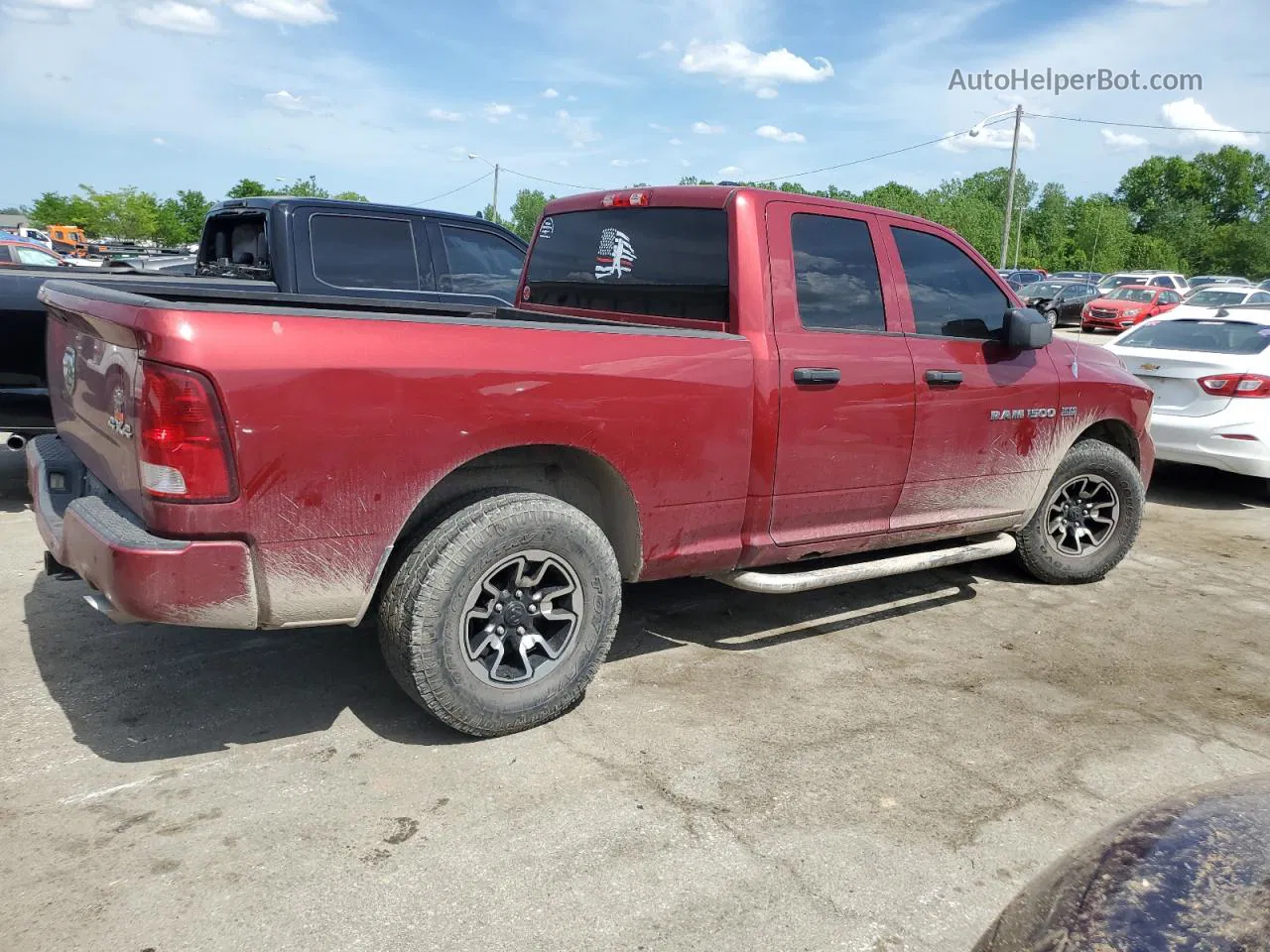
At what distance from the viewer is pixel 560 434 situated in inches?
133

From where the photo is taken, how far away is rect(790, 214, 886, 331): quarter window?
13.5ft

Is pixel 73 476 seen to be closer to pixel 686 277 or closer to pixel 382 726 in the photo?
pixel 382 726

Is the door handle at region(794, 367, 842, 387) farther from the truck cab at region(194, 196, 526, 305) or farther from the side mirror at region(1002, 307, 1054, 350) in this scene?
the truck cab at region(194, 196, 526, 305)

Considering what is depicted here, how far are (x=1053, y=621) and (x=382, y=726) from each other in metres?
3.31

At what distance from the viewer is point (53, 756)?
3.22m

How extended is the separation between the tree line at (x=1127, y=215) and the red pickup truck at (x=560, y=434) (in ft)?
132

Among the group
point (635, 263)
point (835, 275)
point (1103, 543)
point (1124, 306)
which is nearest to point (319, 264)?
point (635, 263)

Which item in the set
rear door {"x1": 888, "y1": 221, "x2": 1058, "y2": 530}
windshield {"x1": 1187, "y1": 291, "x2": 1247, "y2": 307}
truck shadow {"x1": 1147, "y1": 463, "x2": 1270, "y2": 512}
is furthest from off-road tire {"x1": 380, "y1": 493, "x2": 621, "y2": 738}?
windshield {"x1": 1187, "y1": 291, "x2": 1247, "y2": 307}

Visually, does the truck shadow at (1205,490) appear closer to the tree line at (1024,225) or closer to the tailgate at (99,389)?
the tailgate at (99,389)

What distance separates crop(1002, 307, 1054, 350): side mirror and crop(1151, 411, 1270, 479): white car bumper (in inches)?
129

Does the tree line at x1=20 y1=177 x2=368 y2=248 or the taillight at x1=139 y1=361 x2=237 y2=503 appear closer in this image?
the taillight at x1=139 y1=361 x2=237 y2=503

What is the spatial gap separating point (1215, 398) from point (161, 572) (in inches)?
293

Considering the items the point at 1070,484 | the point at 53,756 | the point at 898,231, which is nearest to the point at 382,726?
the point at 53,756

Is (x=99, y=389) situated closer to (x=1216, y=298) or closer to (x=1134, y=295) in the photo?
(x=1216, y=298)
